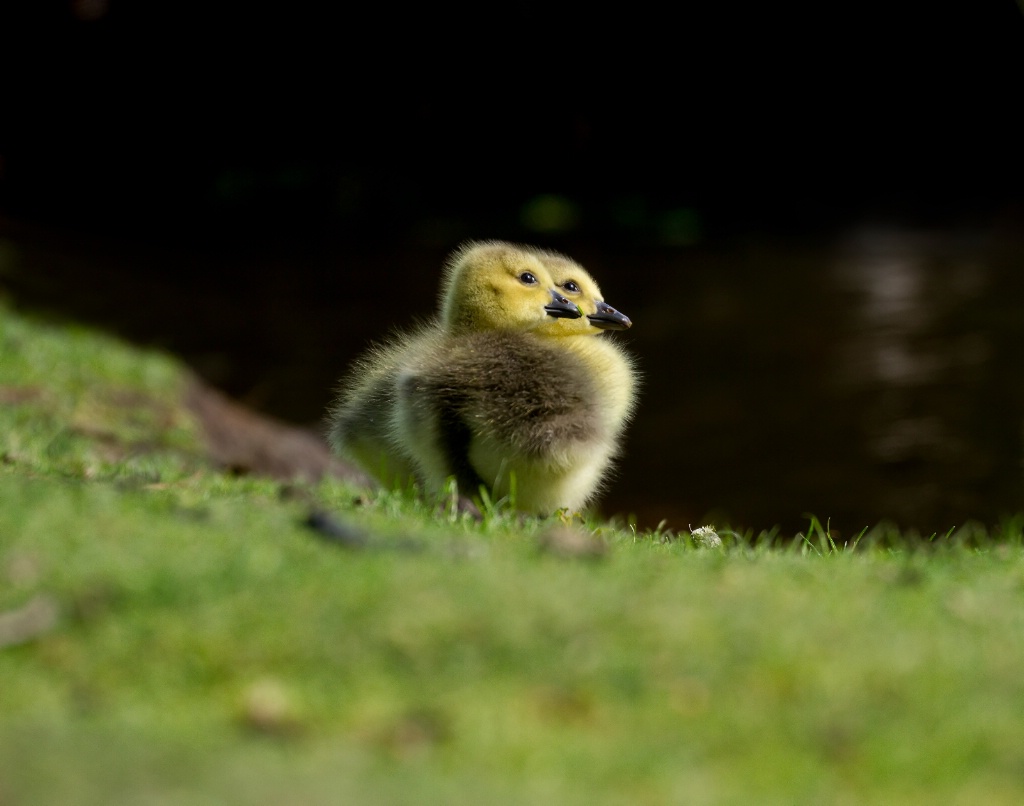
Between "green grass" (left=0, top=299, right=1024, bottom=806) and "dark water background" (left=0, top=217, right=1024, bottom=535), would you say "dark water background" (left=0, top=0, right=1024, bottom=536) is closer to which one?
"dark water background" (left=0, top=217, right=1024, bottom=535)

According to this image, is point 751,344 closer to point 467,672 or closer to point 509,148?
point 509,148

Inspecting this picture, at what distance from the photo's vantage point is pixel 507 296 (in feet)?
19.5

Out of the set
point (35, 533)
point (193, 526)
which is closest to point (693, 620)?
point (193, 526)

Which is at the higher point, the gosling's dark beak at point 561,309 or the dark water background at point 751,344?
the gosling's dark beak at point 561,309

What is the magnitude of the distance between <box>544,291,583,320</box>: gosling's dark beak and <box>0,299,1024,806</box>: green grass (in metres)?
1.67

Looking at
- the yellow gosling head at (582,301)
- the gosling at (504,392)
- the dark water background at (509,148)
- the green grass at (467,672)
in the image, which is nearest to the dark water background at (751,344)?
the dark water background at (509,148)

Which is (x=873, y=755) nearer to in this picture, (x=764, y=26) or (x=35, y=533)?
(x=35, y=533)

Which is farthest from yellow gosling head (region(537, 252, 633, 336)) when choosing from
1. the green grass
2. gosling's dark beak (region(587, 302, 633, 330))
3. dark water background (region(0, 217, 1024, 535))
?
dark water background (region(0, 217, 1024, 535))

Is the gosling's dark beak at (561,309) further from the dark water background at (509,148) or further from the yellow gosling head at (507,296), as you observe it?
the dark water background at (509,148)

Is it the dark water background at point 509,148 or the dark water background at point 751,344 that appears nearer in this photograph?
the dark water background at point 751,344

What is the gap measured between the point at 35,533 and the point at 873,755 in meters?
2.21

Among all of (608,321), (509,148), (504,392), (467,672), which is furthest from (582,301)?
(509,148)

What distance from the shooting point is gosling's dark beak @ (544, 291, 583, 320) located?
5.95m

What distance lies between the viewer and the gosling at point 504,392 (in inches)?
217
